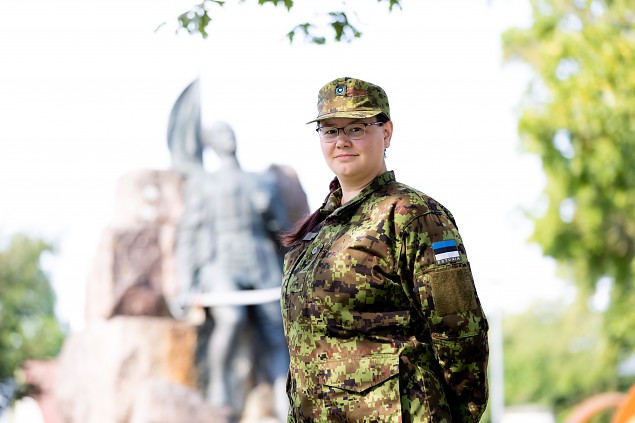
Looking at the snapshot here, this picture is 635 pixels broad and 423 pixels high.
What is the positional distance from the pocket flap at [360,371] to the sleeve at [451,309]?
0.13 metres

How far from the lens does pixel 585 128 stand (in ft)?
54.6

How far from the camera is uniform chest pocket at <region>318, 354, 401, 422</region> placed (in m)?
2.66

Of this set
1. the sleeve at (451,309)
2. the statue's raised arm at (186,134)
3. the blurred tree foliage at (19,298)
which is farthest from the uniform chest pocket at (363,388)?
the blurred tree foliage at (19,298)

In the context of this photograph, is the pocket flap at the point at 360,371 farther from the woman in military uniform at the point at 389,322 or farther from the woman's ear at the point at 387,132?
the woman's ear at the point at 387,132

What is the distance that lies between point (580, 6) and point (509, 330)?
39.5 meters

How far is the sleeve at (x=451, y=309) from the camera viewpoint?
8.86 ft

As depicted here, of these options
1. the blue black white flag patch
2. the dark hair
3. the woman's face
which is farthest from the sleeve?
the dark hair

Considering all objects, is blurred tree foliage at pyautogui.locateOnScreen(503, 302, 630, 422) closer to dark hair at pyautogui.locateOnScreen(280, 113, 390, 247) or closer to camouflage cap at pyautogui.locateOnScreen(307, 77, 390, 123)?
dark hair at pyautogui.locateOnScreen(280, 113, 390, 247)

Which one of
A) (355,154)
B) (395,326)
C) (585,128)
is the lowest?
(395,326)

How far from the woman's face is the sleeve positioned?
0.25 metres

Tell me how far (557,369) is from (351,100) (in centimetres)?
4462

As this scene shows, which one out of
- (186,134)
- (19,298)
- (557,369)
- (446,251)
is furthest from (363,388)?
(557,369)

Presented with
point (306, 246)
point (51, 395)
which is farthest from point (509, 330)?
point (306, 246)

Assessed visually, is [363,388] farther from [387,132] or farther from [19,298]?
[19,298]
